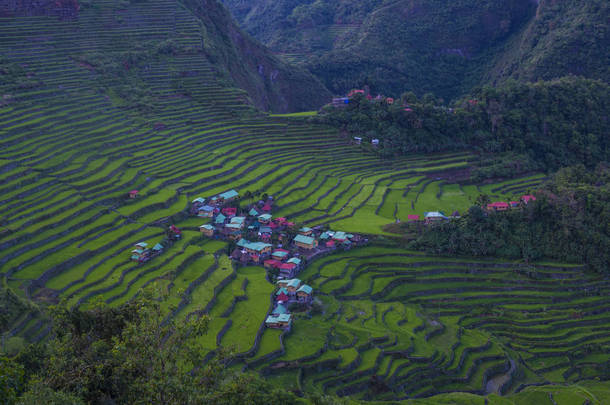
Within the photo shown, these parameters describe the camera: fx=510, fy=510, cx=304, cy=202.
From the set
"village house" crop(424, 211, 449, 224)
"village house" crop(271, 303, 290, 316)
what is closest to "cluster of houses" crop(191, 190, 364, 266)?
"village house" crop(271, 303, 290, 316)

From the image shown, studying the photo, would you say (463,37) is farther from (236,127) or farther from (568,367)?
(568,367)

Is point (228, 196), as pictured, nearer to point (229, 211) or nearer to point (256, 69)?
point (229, 211)

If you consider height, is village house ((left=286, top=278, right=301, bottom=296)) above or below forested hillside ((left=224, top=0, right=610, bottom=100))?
below

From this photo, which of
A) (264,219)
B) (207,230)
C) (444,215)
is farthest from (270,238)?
(444,215)

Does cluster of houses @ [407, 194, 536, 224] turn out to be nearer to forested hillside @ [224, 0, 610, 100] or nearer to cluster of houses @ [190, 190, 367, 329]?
cluster of houses @ [190, 190, 367, 329]

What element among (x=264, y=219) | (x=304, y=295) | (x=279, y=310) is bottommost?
(x=304, y=295)

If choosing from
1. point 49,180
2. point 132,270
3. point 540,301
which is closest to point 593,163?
point 540,301

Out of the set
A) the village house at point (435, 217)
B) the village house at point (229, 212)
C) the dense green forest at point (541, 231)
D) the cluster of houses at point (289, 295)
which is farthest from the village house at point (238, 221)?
the village house at point (435, 217)
